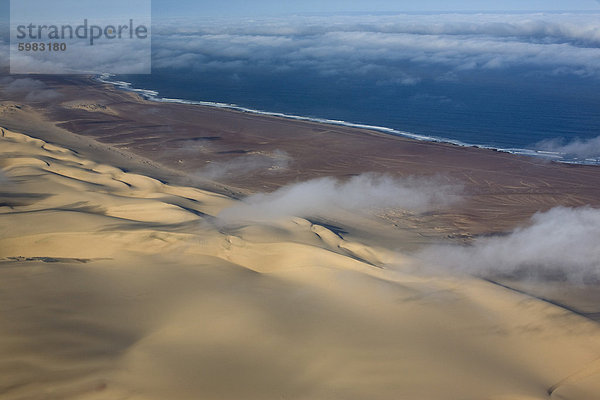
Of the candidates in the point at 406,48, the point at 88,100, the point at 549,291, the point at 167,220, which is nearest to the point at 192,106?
the point at 88,100

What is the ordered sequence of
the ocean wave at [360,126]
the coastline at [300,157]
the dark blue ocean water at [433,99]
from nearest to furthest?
the coastline at [300,157] → the ocean wave at [360,126] → the dark blue ocean water at [433,99]

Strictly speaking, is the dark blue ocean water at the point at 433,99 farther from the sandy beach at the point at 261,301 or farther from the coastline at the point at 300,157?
the sandy beach at the point at 261,301

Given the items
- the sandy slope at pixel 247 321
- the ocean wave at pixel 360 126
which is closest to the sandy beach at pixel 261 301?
the sandy slope at pixel 247 321

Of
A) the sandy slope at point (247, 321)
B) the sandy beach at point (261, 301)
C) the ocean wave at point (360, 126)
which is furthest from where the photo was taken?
the ocean wave at point (360, 126)

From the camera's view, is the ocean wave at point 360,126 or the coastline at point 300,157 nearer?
the coastline at point 300,157

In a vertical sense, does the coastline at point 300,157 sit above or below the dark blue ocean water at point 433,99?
below

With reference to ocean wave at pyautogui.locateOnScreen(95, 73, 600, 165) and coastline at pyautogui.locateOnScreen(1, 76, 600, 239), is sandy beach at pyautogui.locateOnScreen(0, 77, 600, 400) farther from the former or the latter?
ocean wave at pyautogui.locateOnScreen(95, 73, 600, 165)

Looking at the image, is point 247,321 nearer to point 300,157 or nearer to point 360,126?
point 300,157
